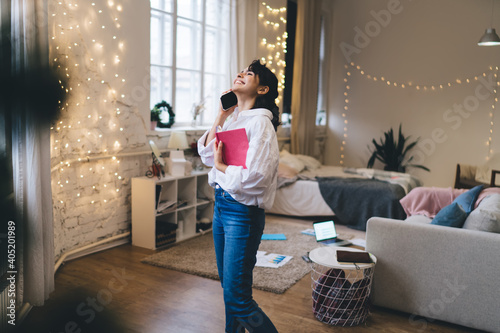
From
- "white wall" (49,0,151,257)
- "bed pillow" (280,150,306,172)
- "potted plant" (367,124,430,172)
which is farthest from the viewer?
"potted plant" (367,124,430,172)

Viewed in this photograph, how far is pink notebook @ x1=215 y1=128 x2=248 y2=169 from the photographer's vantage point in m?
1.78

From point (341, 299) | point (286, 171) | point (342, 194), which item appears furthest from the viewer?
point (286, 171)

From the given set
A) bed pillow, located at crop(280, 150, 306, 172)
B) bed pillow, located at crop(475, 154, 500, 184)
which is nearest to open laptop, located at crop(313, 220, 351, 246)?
bed pillow, located at crop(280, 150, 306, 172)

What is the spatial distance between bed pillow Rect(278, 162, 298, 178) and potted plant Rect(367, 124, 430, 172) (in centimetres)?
228

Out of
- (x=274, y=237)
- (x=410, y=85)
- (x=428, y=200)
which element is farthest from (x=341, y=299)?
(x=410, y=85)

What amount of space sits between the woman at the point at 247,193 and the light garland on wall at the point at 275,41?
4.36m

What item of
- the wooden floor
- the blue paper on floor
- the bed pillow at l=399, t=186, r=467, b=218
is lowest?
the wooden floor

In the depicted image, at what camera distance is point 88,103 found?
3709 millimetres

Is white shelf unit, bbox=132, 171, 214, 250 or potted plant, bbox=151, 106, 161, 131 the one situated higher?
potted plant, bbox=151, 106, 161, 131

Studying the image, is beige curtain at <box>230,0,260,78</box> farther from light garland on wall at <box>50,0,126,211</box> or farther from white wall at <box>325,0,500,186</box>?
white wall at <box>325,0,500,186</box>

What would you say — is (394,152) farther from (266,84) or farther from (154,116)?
(266,84)

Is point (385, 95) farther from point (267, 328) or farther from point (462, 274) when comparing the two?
point (267, 328)

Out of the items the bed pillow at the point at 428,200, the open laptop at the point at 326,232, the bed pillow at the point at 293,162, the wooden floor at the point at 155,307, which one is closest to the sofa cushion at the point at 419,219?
the bed pillow at the point at 428,200

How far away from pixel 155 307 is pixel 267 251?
1399mm
